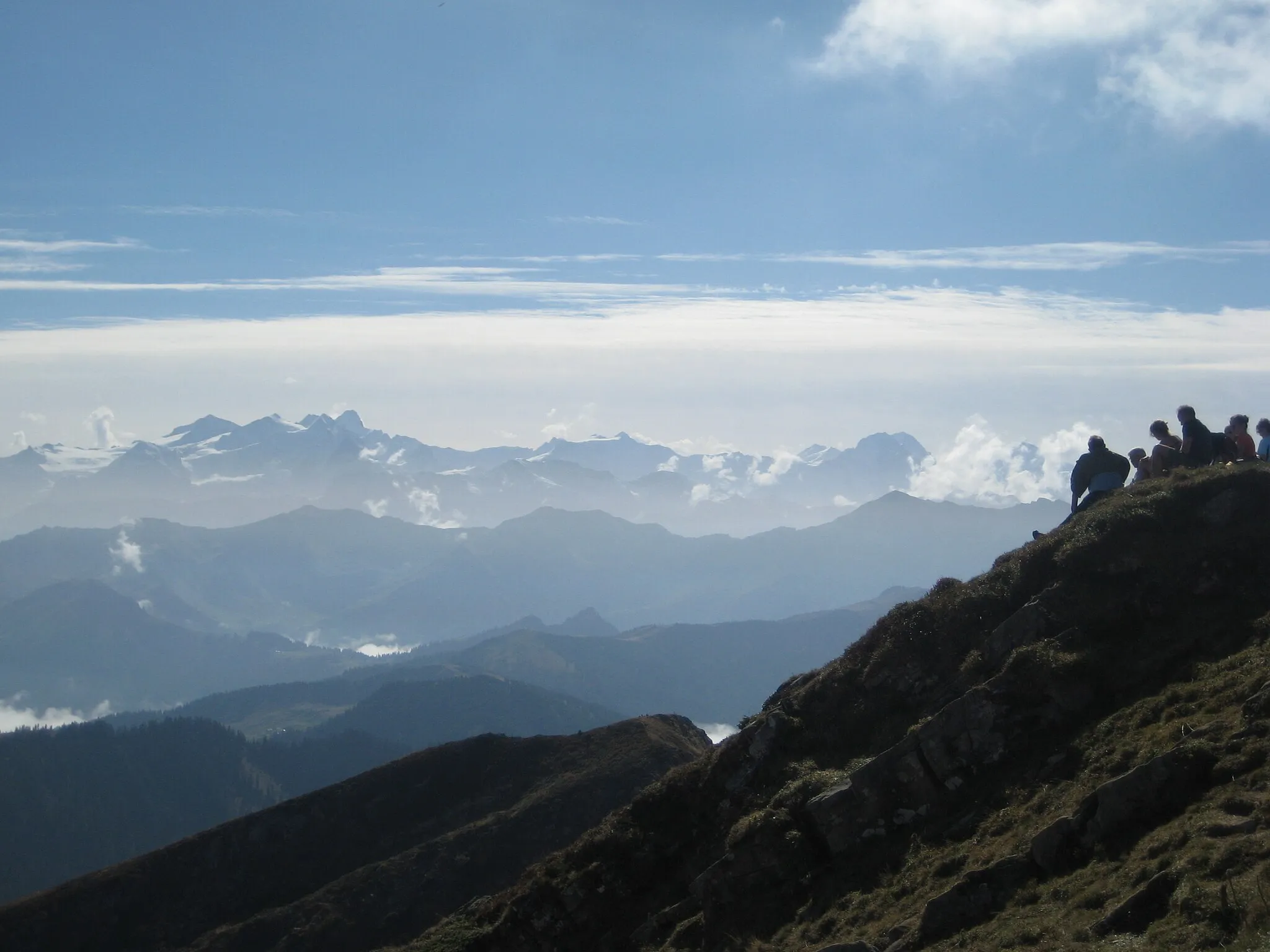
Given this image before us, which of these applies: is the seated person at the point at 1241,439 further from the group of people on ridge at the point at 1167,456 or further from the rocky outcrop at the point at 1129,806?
the rocky outcrop at the point at 1129,806

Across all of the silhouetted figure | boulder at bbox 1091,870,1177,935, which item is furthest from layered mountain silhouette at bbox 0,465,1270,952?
the silhouetted figure

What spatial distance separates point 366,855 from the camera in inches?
2456

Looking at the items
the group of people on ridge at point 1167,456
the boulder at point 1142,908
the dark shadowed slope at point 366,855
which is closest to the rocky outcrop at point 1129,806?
the boulder at point 1142,908

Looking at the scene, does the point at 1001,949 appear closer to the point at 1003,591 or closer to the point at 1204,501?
the point at 1003,591

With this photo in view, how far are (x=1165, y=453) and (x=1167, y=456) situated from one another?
11 cm

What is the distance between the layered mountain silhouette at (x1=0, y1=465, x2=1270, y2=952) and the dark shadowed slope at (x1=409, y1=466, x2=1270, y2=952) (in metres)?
0.06

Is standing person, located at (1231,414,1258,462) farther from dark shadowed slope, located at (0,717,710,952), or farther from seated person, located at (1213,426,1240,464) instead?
dark shadowed slope, located at (0,717,710,952)

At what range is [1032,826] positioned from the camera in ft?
64.2

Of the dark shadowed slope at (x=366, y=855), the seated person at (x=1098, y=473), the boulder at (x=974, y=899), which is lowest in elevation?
the dark shadowed slope at (x=366, y=855)

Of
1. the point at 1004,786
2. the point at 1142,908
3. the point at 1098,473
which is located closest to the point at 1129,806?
the point at 1142,908

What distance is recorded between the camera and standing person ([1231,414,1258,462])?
97.2ft

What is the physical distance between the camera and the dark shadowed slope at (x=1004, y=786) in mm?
16266

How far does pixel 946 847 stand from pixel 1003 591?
9836 millimetres

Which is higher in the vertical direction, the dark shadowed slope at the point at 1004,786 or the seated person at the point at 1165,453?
the seated person at the point at 1165,453
